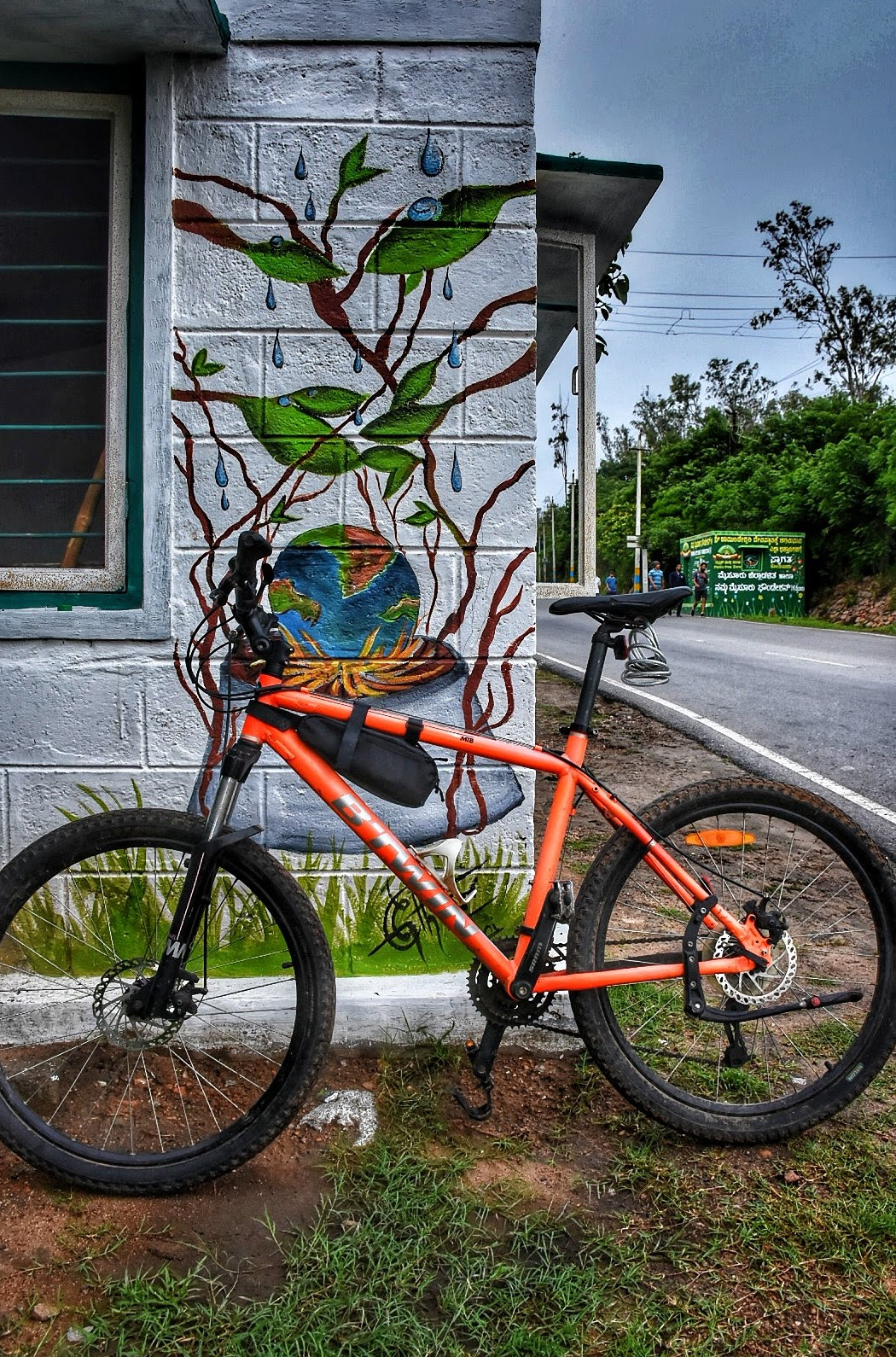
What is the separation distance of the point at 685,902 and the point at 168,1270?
4.68 feet

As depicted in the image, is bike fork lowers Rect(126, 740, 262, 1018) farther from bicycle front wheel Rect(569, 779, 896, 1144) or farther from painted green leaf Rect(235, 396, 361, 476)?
painted green leaf Rect(235, 396, 361, 476)

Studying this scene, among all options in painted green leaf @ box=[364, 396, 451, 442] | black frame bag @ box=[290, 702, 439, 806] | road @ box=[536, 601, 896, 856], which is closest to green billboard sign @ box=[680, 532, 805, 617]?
road @ box=[536, 601, 896, 856]

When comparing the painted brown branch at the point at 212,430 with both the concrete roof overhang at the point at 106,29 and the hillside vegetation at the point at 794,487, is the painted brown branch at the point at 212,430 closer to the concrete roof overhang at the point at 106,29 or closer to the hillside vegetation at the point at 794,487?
the concrete roof overhang at the point at 106,29

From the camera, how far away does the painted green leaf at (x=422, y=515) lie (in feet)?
9.75

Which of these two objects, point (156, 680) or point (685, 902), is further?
point (156, 680)

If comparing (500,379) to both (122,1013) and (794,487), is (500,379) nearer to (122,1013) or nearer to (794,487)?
(122,1013)

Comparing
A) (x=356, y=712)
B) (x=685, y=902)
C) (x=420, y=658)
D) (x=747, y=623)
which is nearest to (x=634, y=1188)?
(x=685, y=902)

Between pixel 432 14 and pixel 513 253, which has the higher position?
pixel 432 14

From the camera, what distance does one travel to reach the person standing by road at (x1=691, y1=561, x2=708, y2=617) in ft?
116

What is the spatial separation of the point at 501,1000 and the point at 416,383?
1790 mm

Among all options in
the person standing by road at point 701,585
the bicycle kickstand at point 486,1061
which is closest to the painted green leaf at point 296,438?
the bicycle kickstand at point 486,1061

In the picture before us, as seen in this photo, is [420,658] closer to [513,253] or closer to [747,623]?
[513,253]

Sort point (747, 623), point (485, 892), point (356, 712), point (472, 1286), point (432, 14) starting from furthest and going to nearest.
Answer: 1. point (747, 623)
2. point (485, 892)
3. point (432, 14)
4. point (356, 712)
5. point (472, 1286)

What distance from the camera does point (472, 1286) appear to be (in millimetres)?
1961
